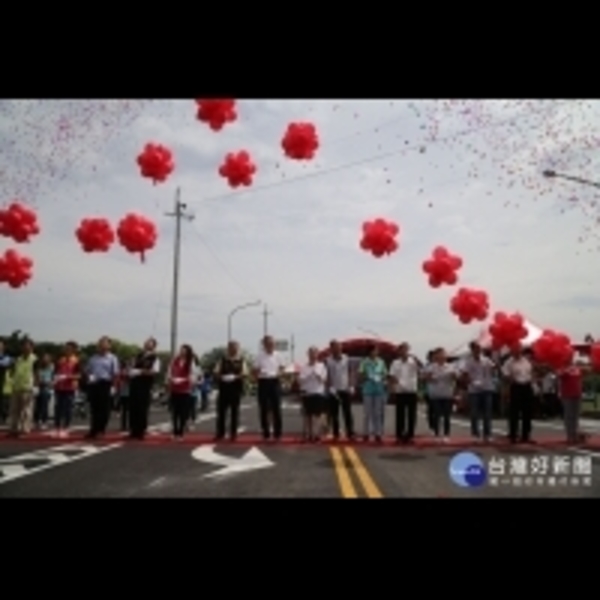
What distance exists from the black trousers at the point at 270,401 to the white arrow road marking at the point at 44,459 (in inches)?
101

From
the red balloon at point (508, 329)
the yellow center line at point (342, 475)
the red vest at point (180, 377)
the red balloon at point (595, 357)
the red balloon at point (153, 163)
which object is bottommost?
the yellow center line at point (342, 475)

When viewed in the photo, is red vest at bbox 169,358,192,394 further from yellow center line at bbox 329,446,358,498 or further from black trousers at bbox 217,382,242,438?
yellow center line at bbox 329,446,358,498

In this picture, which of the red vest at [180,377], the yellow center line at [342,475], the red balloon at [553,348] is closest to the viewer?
the yellow center line at [342,475]

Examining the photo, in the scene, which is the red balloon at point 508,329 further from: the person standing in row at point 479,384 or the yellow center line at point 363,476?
the yellow center line at point 363,476

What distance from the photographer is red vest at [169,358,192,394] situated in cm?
1303

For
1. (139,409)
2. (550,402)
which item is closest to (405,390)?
(139,409)

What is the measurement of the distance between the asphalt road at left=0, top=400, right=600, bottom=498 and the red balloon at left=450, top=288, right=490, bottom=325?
2.15 m

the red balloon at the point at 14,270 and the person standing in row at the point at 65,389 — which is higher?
the red balloon at the point at 14,270

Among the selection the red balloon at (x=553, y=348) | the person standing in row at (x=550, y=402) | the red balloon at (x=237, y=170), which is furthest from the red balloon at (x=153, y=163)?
the person standing in row at (x=550, y=402)

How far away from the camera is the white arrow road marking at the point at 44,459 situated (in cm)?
848

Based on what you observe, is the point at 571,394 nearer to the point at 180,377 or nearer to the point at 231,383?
the point at 231,383

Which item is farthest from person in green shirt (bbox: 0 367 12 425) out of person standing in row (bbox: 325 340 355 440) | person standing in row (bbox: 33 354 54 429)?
person standing in row (bbox: 325 340 355 440)
